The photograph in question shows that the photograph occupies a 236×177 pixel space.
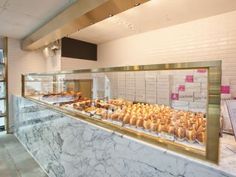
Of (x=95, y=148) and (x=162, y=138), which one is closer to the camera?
(x=162, y=138)

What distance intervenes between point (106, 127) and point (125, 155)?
1.26 feet

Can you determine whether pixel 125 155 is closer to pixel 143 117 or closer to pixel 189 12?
pixel 143 117

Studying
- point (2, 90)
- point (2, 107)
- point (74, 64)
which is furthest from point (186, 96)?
point (2, 107)

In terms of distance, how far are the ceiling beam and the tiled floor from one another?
2.49 m

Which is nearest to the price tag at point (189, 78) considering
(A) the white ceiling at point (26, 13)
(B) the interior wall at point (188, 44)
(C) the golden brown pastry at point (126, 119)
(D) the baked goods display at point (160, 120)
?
(D) the baked goods display at point (160, 120)

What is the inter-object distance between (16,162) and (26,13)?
2729mm

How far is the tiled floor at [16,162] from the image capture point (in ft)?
9.68

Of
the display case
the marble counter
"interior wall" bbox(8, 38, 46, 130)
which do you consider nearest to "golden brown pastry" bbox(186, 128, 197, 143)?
the display case

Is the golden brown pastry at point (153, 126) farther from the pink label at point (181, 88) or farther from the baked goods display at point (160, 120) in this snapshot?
the pink label at point (181, 88)

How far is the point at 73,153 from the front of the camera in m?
2.23

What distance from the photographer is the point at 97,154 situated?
1.81 m

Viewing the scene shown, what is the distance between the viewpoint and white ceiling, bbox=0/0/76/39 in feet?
9.65

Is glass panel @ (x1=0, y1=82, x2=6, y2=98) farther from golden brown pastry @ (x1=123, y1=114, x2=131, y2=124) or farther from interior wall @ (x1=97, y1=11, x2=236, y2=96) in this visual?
golden brown pastry @ (x1=123, y1=114, x2=131, y2=124)

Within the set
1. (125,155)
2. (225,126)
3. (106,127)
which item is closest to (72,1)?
(106,127)
